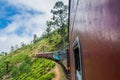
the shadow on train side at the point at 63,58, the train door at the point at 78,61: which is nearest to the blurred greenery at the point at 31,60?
the shadow on train side at the point at 63,58

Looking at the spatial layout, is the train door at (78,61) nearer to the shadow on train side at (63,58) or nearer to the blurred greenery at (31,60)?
the shadow on train side at (63,58)

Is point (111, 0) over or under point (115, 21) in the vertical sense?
over

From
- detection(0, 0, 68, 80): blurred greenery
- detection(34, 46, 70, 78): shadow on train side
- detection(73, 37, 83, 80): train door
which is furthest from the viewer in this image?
detection(0, 0, 68, 80): blurred greenery

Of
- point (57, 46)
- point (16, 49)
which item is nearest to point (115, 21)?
point (57, 46)

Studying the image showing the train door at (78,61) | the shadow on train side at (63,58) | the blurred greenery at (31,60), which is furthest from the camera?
the blurred greenery at (31,60)

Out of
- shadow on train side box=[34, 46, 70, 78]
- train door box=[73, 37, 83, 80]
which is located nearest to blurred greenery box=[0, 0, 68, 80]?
shadow on train side box=[34, 46, 70, 78]

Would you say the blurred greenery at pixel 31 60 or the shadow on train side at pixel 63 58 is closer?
the shadow on train side at pixel 63 58

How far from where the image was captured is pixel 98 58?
1.57 meters

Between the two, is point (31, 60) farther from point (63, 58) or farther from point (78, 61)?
point (78, 61)

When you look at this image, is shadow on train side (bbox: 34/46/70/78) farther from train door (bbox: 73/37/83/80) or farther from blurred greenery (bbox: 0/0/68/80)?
blurred greenery (bbox: 0/0/68/80)

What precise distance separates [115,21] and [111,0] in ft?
0.37

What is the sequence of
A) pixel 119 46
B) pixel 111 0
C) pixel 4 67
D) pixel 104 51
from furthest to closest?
pixel 4 67 → pixel 104 51 → pixel 111 0 → pixel 119 46

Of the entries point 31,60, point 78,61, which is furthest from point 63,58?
point 31,60

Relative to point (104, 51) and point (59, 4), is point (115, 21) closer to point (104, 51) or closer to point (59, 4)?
point (104, 51)
